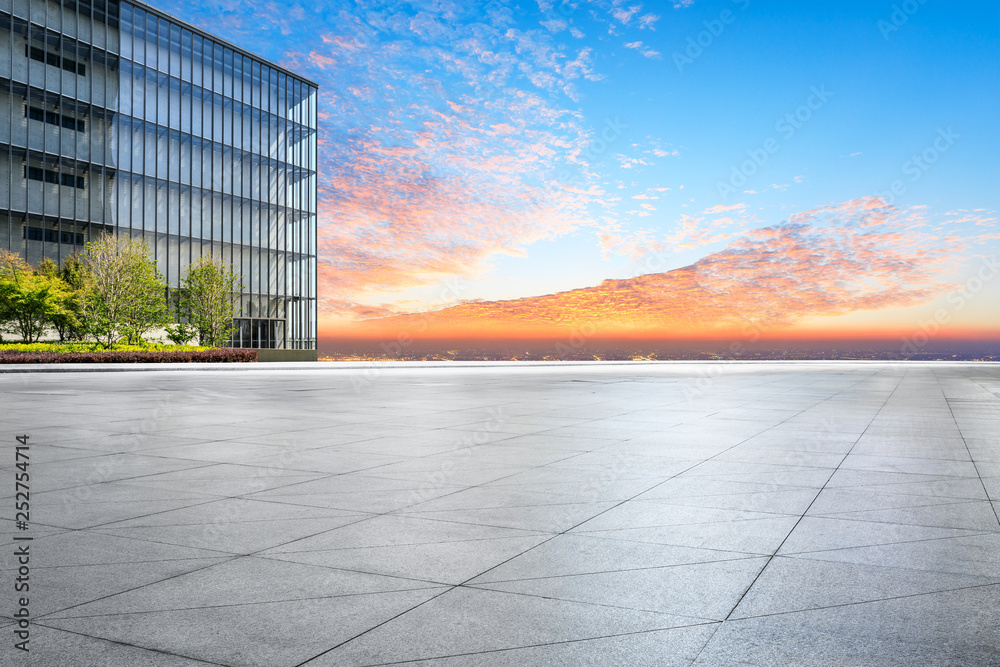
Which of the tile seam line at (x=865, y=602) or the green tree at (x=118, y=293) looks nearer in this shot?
the tile seam line at (x=865, y=602)

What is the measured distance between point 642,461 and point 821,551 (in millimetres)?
4011

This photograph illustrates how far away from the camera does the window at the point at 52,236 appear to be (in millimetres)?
54047

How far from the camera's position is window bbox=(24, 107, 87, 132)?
5409cm

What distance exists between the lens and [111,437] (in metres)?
11.2

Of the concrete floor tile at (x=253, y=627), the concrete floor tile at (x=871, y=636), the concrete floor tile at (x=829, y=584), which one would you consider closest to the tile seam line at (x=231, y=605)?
the concrete floor tile at (x=253, y=627)

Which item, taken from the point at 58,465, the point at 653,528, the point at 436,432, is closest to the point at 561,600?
the point at 653,528

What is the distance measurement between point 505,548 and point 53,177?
61.7 m

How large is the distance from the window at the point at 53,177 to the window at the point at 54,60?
25.9ft

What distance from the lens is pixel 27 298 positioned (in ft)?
152

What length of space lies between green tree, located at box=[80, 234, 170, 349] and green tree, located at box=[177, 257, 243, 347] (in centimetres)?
412

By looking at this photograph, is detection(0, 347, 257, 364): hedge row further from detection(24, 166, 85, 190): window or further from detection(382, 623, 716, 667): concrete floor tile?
detection(382, 623, 716, 667): concrete floor tile

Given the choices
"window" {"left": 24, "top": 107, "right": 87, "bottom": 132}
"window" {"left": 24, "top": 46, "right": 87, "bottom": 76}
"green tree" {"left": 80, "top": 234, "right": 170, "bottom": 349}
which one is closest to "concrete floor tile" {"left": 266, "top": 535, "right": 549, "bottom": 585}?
"green tree" {"left": 80, "top": 234, "right": 170, "bottom": 349}

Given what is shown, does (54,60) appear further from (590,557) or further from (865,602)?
(865,602)

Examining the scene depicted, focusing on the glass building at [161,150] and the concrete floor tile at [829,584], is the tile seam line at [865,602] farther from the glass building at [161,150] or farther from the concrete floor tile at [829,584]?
the glass building at [161,150]
